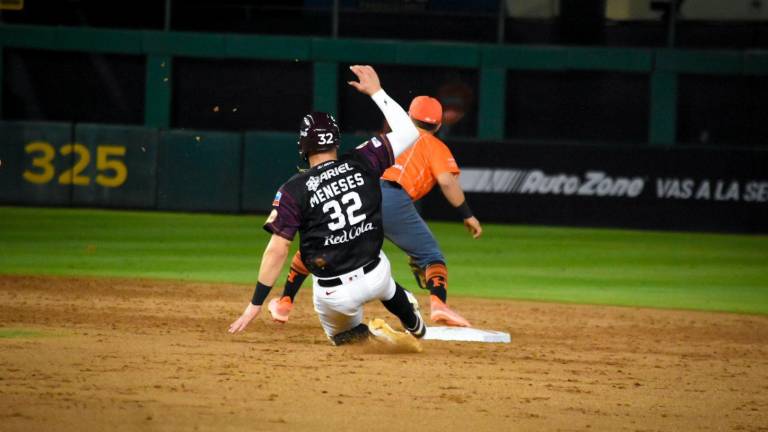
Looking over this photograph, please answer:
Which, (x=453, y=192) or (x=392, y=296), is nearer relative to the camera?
(x=392, y=296)

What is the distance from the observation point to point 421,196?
9.16 metres

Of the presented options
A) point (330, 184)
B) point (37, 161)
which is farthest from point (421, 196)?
point (37, 161)

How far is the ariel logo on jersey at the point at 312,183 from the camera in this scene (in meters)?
7.36

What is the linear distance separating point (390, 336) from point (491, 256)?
717cm

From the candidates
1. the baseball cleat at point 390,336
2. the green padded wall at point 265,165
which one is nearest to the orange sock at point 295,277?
the baseball cleat at point 390,336

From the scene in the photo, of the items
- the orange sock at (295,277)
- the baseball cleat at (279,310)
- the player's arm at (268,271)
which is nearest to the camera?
the player's arm at (268,271)

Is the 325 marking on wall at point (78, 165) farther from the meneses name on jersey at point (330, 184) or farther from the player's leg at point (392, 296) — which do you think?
the meneses name on jersey at point (330, 184)

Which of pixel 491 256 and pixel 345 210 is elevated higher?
pixel 345 210

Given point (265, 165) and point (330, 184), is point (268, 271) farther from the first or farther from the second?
point (265, 165)

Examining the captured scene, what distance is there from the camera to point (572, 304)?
11.2 m

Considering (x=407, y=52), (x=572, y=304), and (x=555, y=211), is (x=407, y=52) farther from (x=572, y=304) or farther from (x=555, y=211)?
(x=572, y=304)

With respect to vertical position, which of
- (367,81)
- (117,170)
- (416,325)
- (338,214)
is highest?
(367,81)

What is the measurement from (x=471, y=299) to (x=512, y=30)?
11209mm

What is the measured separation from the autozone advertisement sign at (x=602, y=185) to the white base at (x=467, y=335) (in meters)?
9.99
